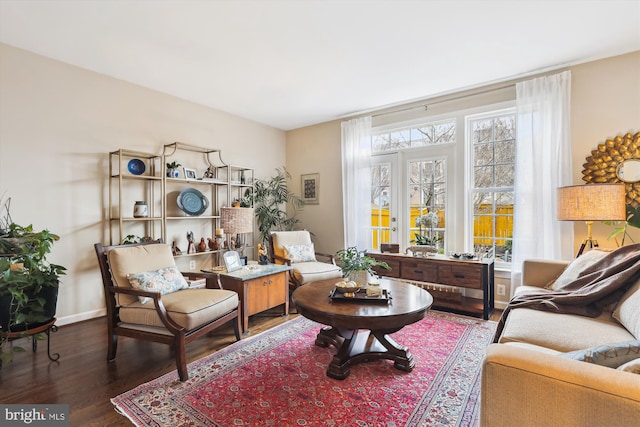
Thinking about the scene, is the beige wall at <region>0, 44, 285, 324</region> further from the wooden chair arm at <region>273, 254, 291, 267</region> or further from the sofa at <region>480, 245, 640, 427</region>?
the sofa at <region>480, 245, 640, 427</region>

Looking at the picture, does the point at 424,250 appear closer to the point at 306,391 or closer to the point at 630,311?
the point at 630,311

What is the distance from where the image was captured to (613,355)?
3.36 ft

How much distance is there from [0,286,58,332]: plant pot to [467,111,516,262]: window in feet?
14.0

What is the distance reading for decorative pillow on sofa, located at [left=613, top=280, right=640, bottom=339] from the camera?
5.13ft

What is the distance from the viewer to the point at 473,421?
5.37 feet

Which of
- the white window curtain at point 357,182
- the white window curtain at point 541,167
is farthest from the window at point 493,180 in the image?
the white window curtain at point 357,182

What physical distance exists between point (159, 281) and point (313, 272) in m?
1.64

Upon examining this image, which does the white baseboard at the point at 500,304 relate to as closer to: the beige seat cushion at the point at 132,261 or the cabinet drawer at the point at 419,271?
the cabinet drawer at the point at 419,271

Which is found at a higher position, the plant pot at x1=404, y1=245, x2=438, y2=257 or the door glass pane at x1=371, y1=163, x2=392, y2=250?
the door glass pane at x1=371, y1=163, x2=392, y2=250

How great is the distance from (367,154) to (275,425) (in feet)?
12.0

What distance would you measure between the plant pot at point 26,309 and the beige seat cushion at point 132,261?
0.53 m

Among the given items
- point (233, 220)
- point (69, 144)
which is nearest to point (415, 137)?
point (233, 220)

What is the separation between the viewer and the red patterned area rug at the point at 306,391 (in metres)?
1.65

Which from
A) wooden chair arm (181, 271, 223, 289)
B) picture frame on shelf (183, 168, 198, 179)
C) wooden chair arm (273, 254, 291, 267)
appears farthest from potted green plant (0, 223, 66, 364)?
wooden chair arm (273, 254, 291, 267)
